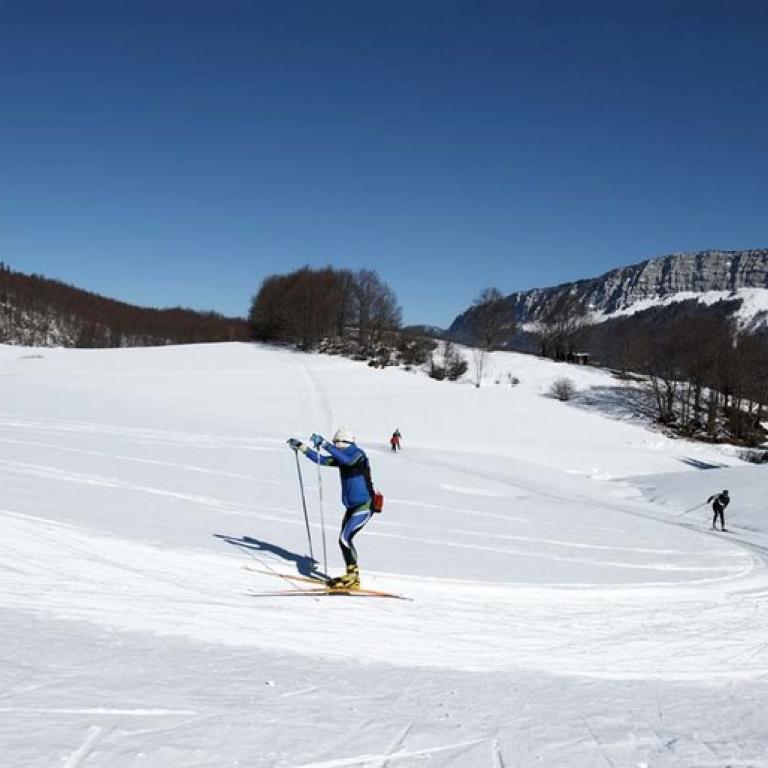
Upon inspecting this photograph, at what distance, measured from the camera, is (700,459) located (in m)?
43.3

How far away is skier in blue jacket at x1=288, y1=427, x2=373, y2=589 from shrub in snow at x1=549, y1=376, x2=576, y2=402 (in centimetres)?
5736

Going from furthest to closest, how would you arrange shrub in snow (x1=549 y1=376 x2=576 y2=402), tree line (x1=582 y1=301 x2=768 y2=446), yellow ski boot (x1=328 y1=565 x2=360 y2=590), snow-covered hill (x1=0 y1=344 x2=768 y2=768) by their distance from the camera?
shrub in snow (x1=549 y1=376 x2=576 y2=402)
tree line (x1=582 y1=301 x2=768 y2=446)
yellow ski boot (x1=328 y1=565 x2=360 y2=590)
snow-covered hill (x1=0 y1=344 x2=768 y2=768)

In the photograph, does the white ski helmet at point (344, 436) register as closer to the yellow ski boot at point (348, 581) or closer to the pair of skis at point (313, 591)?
the yellow ski boot at point (348, 581)

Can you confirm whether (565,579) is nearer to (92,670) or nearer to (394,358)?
(92,670)

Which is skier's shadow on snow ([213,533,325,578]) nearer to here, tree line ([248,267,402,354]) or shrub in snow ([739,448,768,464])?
shrub in snow ([739,448,768,464])

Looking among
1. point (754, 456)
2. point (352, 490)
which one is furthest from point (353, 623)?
point (754, 456)

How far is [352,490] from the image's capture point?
9.10 meters

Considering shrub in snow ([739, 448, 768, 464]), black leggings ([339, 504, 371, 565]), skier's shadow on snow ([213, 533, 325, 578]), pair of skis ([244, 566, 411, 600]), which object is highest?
black leggings ([339, 504, 371, 565])

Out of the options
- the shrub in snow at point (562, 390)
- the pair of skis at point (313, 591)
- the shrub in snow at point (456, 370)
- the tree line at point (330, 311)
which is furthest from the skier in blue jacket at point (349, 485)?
the tree line at point (330, 311)

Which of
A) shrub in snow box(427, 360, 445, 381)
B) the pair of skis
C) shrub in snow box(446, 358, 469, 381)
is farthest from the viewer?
shrub in snow box(446, 358, 469, 381)

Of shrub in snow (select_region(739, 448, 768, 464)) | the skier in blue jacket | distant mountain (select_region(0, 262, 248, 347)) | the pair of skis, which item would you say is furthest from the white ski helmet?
distant mountain (select_region(0, 262, 248, 347))

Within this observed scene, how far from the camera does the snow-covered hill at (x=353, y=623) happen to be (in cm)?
405

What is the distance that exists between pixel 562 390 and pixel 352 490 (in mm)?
57986

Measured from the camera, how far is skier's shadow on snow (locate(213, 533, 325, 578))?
32.8 feet
